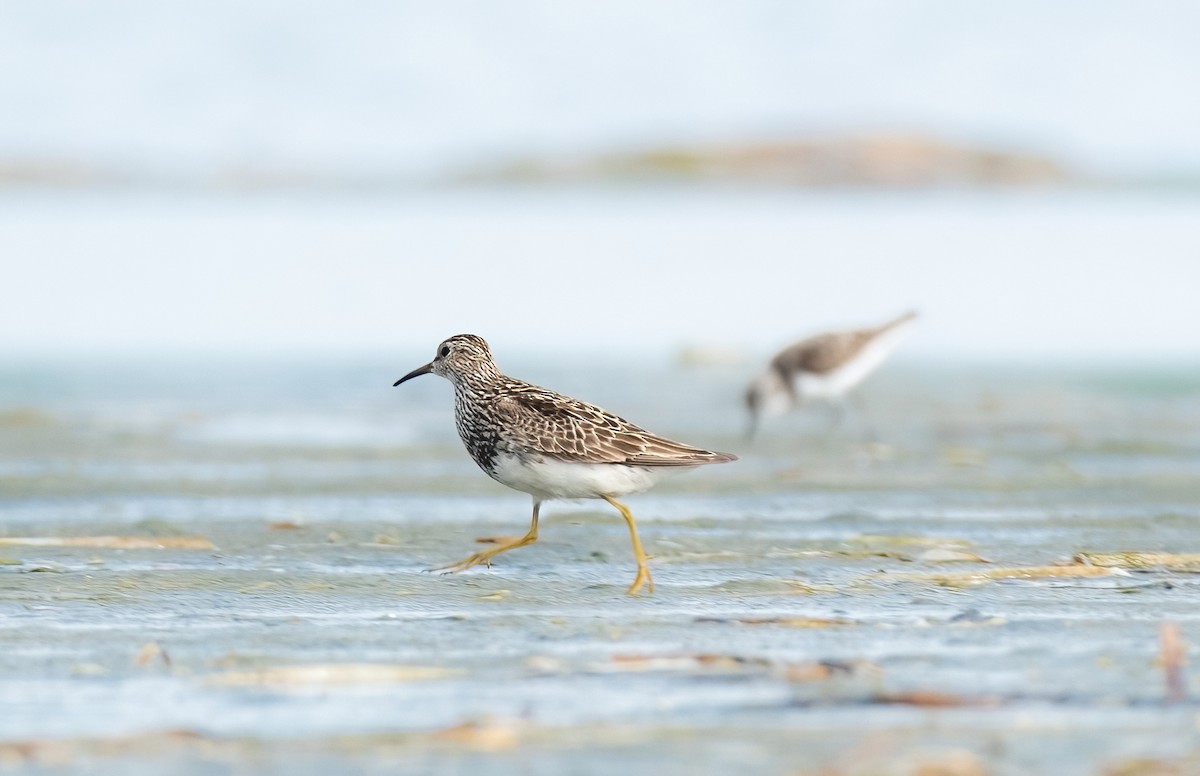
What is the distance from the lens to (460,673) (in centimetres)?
598

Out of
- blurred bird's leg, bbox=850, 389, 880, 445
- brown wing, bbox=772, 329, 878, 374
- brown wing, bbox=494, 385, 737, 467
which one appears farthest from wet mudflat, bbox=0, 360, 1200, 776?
brown wing, bbox=772, 329, 878, 374

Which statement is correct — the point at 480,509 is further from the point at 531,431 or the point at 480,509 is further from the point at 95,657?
the point at 95,657

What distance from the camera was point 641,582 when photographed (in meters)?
7.66

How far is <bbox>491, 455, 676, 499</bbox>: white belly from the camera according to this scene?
8.13 m

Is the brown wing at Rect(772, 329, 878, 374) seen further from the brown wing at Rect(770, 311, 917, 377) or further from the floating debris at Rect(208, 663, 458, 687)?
the floating debris at Rect(208, 663, 458, 687)

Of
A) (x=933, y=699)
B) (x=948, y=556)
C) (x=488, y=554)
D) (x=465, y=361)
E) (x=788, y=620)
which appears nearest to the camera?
(x=933, y=699)

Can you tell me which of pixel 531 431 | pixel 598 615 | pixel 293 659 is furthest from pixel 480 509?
pixel 293 659

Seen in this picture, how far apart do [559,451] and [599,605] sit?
1.04 meters

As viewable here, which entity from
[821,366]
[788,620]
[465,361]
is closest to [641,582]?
[788,620]

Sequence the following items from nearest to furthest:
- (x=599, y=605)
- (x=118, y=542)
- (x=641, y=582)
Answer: (x=599, y=605) → (x=641, y=582) → (x=118, y=542)

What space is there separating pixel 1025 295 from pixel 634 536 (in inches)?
605

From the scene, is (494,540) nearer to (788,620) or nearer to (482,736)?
(788,620)

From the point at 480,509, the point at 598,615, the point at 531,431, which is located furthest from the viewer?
the point at 480,509

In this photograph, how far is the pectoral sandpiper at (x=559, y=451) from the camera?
26.7 feet
